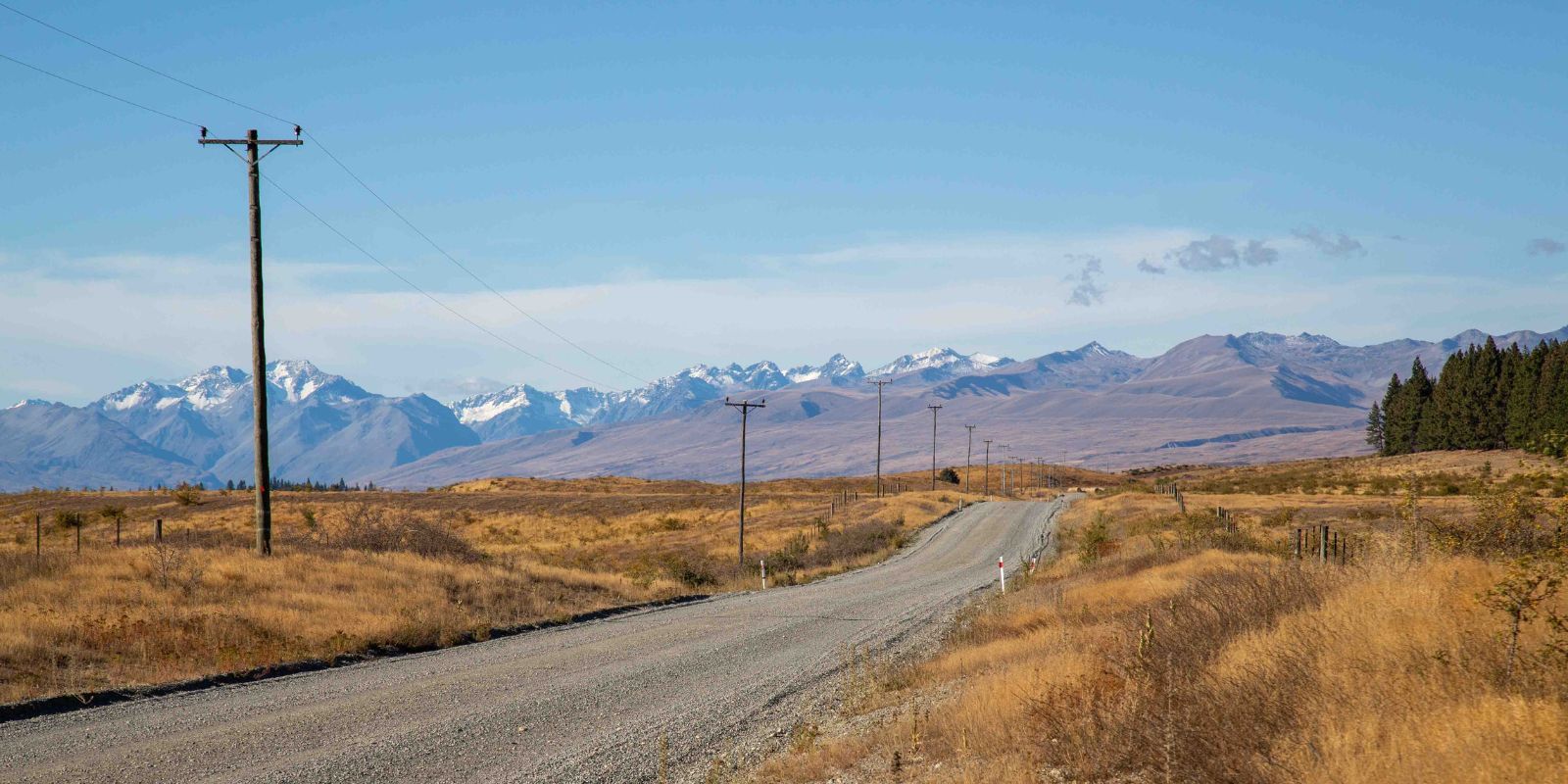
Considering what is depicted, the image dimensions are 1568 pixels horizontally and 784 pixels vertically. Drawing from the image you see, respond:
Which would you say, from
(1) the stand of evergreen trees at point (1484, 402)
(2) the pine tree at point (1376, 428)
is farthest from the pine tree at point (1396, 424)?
(2) the pine tree at point (1376, 428)

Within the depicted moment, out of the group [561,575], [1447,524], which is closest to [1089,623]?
[1447,524]

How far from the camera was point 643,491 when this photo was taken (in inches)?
4781

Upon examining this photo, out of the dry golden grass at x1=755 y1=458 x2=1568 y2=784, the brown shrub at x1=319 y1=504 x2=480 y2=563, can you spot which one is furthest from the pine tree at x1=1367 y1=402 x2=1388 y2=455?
the dry golden grass at x1=755 y1=458 x2=1568 y2=784

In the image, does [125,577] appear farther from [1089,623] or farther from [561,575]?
[1089,623]

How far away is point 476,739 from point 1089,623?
31.1 ft

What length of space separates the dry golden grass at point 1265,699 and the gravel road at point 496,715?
1885 mm

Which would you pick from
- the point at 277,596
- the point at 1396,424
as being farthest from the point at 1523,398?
the point at 277,596

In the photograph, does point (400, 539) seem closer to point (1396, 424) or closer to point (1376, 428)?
point (1396, 424)

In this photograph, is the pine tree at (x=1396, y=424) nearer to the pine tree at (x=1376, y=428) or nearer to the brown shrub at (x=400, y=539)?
the pine tree at (x=1376, y=428)

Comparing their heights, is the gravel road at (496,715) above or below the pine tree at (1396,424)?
above

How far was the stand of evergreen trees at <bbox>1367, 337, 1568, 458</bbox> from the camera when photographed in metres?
94.8

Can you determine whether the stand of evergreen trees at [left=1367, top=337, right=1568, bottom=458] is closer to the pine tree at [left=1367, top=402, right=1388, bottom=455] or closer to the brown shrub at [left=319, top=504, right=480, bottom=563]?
the pine tree at [left=1367, top=402, right=1388, bottom=455]

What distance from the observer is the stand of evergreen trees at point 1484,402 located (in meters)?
94.8

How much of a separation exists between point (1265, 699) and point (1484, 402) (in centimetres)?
12415
